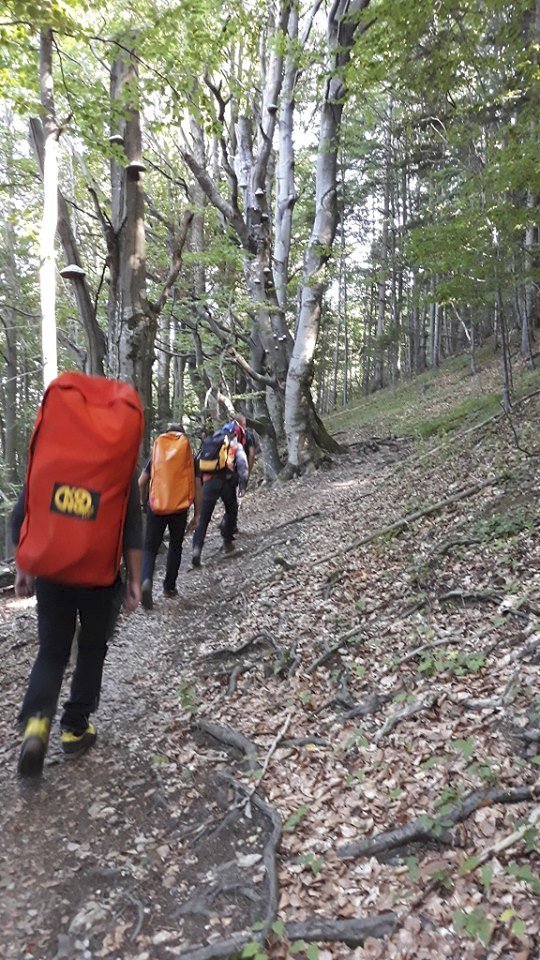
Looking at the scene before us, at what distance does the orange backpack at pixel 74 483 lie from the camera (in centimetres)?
310

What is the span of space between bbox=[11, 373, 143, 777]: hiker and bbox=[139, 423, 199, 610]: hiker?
304cm

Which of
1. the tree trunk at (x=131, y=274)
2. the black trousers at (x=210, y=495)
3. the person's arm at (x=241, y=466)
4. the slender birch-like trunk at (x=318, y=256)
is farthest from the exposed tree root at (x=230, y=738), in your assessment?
the slender birch-like trunk at (x=318, y=256)

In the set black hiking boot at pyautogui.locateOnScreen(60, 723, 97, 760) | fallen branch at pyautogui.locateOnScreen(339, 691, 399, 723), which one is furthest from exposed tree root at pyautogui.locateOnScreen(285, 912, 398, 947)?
black hiking boot at pyautogui.locateOnScreen(60, 723, 97, 760)

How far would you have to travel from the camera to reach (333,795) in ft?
10.5

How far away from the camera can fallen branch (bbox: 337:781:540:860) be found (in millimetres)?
2686

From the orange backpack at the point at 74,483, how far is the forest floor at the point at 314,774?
53.0 inches

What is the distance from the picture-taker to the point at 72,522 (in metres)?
3.11

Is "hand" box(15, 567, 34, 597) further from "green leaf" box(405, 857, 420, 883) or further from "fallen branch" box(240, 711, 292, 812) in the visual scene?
"green leaf" box(405, 857, 420, 883)

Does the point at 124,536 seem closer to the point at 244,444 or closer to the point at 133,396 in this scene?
the point at 133,396

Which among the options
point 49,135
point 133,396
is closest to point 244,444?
point 49,135

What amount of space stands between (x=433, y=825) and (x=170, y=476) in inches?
179

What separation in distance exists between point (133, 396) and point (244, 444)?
21.4 ft

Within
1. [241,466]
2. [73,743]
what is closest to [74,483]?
[73,743]

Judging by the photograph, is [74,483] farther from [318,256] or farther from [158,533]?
[318,256]
